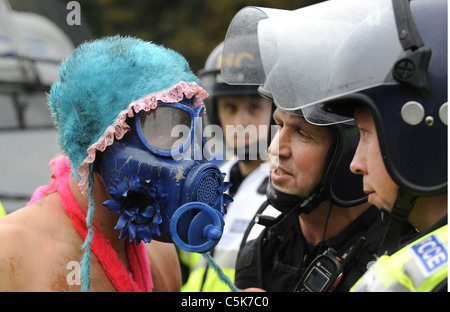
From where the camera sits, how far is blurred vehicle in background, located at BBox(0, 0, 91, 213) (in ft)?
16.7

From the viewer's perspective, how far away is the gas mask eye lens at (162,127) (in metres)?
2.38

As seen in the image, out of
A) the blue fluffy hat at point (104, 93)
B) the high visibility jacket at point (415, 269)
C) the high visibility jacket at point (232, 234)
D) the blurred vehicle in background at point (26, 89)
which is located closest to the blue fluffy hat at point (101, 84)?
the blue fluffy hat at point (104, 93)

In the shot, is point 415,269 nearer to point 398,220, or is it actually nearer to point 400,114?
point 398,220

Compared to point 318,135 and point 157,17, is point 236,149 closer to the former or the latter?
point 318,135

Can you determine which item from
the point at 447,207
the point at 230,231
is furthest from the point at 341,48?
the point at 230,231

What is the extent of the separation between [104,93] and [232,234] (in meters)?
2.02

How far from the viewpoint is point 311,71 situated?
2.27 m

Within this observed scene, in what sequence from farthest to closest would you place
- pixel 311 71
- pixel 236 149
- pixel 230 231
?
pixel 236 149, pixel 230 231, pixel 311 71

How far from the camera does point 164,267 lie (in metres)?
2.97
